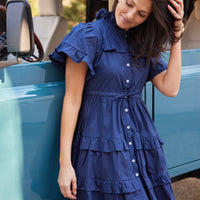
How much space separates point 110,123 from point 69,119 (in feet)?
0.53

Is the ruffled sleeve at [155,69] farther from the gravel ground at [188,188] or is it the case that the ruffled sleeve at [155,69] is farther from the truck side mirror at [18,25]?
the gravel ground at [188,188]

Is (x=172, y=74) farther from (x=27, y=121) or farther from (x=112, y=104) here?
(x=27, y=121)

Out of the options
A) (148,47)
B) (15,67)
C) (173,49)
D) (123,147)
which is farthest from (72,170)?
(173,49)

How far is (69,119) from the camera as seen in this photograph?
1309mm

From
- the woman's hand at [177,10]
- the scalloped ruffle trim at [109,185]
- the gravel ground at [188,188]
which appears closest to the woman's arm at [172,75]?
the woman's hand at [177,10]

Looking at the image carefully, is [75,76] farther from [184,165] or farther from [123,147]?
[184,165]

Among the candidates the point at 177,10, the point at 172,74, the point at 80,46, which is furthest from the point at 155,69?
the point at 80,46

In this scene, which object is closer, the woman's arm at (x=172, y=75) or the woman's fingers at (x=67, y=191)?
the woman's fingers at (x=67, y=191)

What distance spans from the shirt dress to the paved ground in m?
1.23

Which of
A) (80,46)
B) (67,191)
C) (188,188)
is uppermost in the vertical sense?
(80,46)

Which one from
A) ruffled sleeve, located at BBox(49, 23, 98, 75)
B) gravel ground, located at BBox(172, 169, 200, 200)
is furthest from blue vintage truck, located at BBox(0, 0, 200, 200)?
gravel ground, located at BBox(172, 169, 200, 200)

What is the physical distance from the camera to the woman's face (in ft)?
4.30

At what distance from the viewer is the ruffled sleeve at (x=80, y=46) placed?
1.26 meters

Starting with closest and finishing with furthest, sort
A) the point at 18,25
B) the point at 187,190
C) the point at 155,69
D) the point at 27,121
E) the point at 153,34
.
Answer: the point at 18,25 → the point at 27,121 → the point at 153,34 → the point at 155,69 → the point at 187,190
